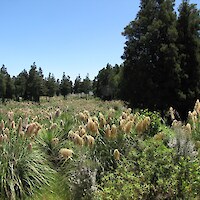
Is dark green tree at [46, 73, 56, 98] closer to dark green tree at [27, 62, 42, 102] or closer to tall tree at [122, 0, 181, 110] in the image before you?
dark green tree at [27, 62, 42, 102]

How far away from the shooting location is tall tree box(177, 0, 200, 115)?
2133cm

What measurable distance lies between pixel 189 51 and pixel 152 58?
7.96ft

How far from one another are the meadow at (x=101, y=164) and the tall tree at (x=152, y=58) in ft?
45.0

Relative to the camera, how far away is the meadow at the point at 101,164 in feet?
15.0

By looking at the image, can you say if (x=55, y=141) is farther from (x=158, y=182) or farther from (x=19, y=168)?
(x=158, y=182)

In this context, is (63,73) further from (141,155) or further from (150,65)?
(141,155)

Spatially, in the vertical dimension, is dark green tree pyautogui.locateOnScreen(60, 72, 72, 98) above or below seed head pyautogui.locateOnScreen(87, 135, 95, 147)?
above

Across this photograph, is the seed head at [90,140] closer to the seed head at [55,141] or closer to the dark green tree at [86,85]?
the seed head at [55,141]

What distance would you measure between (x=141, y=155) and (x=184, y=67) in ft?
56.6

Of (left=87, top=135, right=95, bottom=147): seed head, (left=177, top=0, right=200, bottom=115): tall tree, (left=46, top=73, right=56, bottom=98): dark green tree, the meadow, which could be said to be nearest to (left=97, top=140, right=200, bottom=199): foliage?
the meadow

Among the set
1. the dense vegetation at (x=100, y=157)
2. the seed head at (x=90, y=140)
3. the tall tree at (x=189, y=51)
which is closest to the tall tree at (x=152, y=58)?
the tall tree at (x=189, y=51)

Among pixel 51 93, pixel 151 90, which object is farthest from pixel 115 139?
pixel 51 93

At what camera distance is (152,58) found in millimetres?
21922

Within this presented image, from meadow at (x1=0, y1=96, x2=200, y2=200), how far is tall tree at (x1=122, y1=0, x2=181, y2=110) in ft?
45.0
